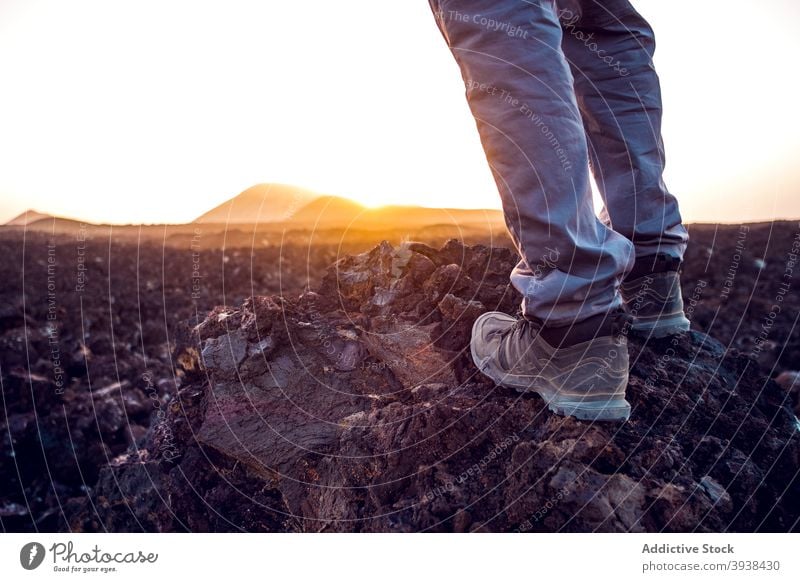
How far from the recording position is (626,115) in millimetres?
2150

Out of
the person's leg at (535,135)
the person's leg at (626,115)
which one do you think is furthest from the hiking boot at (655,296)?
the person's leg at (535,135)

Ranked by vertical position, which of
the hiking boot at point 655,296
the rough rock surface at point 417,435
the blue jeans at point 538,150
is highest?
the blue jeans at point 538,150

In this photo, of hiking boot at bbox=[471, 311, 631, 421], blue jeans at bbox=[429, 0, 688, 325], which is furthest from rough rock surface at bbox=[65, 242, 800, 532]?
blue jeans at bbox=[429, 0, 688, 325]

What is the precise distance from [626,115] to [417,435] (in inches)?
54.6

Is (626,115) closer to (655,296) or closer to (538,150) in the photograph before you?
(655,296)

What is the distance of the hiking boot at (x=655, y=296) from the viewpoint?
2.21 metres

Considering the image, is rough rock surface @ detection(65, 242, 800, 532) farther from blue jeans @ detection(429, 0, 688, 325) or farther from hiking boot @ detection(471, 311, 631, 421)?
blue jeans @ detection(429, 0, 688, 325)

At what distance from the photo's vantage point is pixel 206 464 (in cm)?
205

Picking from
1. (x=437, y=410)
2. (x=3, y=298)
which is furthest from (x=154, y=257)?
(x=437, y=410)

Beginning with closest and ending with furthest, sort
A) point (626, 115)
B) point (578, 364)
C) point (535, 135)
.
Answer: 1. point (535, 135)
2. point (578, 364)
3. point (626, 115)

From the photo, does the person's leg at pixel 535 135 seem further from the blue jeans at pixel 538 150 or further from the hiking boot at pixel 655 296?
the hiking boot at pixel 655 296

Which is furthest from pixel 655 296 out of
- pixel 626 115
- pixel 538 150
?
pixel 538 150

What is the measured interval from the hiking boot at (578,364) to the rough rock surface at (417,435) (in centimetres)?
5
